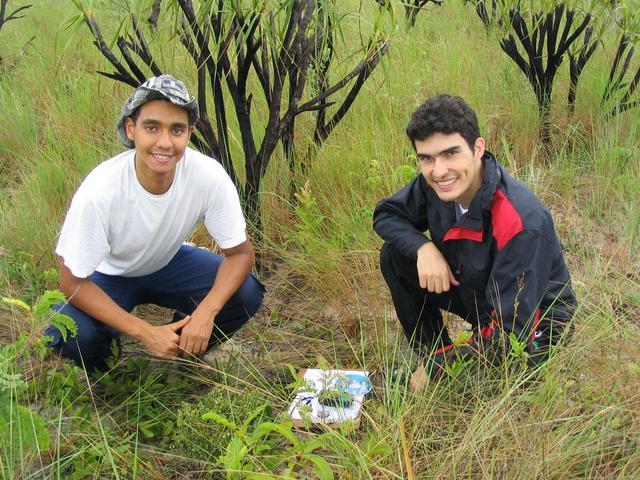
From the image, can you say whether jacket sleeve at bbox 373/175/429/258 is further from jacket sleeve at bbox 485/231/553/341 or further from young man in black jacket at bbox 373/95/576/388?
jacket sleeve at bbox 485/231/553/341

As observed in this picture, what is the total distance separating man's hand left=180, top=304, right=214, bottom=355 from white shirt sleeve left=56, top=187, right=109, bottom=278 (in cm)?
42

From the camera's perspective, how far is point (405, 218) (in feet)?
9.48

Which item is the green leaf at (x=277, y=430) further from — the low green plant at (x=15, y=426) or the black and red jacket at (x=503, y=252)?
the black and red jacket at (x=503, y=252)

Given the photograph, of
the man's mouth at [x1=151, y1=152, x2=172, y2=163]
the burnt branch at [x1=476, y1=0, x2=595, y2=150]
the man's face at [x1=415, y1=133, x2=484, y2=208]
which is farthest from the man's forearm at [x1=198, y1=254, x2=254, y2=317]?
the burnt branch at [x1=476, y1=0, x2=595, y2=150]

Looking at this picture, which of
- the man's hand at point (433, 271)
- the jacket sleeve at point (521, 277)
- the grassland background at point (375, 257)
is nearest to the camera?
the grassland background at point (375, 257)

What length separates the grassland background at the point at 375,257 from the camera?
207 centimetres

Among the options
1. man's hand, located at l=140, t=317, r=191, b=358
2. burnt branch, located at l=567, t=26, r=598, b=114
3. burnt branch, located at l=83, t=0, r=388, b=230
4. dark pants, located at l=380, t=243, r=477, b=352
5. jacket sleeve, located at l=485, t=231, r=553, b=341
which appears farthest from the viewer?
burnt branch, located at l=567, t=26, r=598, b=114

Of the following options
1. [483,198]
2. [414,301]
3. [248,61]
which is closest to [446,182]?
[483,198]

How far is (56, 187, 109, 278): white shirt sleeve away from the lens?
8.67 ft

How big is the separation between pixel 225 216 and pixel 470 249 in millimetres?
972

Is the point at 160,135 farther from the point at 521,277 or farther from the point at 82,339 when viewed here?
the point at 521,277

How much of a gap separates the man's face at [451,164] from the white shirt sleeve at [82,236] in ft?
3.94

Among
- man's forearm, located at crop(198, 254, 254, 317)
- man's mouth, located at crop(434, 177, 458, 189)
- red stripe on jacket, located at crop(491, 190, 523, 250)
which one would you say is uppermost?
man's mouth, located at crop(434, 177, 458, 189)

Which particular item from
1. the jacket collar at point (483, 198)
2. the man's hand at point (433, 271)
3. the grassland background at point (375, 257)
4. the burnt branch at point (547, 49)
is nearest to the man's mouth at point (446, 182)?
the jacket collar at point (483, 198)
